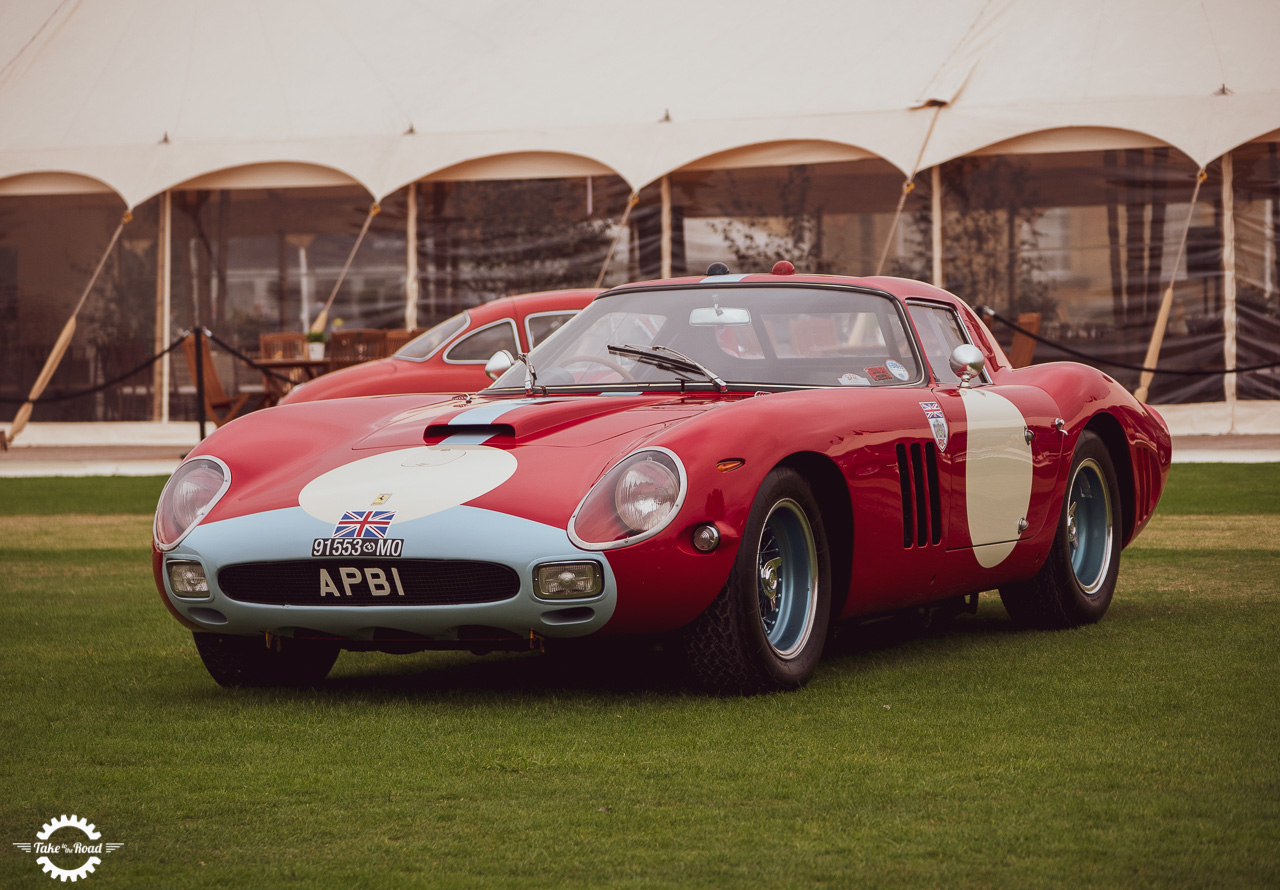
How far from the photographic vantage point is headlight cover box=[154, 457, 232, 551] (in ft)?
15.2

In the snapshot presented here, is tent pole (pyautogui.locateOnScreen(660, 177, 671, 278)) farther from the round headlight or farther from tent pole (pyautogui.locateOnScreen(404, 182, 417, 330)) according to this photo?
the round headlight

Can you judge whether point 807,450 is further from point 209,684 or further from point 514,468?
point 209,684

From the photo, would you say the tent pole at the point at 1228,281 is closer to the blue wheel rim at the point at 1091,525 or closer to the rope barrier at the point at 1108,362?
the rope barrier at the point at 1108,362

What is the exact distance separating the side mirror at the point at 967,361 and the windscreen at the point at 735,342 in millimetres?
138

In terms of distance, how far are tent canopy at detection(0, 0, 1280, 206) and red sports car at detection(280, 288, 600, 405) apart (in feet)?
22.0

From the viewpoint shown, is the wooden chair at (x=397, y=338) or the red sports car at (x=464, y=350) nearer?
the red sports car at (x=464, y=350)

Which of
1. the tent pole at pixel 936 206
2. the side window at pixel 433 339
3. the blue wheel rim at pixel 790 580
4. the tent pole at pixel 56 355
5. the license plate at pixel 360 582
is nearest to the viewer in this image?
the license plate at pixel 360 582

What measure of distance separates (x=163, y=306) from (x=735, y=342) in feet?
52.8

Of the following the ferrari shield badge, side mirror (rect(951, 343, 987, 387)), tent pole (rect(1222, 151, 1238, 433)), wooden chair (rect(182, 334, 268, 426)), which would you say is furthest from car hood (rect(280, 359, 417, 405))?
tent pole (rect(1222, 151, 1238, 433))

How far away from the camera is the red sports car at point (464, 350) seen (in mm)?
11672

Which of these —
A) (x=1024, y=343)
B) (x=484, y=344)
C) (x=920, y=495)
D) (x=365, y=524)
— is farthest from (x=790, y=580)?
(x=1024, y=343)

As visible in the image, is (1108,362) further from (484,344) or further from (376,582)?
(376,582)

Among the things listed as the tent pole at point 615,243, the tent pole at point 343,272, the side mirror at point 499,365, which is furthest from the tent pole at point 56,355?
the side mirror at point 499,365

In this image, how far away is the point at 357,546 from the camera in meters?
4.23
